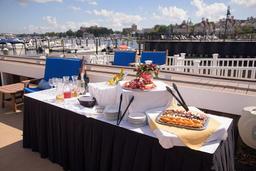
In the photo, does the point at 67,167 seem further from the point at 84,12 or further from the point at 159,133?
the point at 84,12

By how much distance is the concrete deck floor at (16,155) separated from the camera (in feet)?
7.99

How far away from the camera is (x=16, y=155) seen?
2678 mm

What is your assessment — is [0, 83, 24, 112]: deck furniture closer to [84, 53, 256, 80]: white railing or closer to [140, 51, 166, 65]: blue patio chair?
[140, 51, 166, 65]: blue patio chair

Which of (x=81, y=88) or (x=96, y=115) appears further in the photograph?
(x=81, y=88)

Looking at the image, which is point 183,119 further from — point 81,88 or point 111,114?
point 81,88

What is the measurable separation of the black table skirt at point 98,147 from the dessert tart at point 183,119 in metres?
0.19

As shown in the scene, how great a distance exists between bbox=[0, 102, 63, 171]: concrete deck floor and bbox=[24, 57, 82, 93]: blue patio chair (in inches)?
29.3

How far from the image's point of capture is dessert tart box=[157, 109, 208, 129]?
5.11ft

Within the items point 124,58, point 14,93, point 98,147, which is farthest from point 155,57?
point 98,147

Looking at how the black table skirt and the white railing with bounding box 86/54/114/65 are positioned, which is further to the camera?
the white railing with bounding box 86/54/114/65

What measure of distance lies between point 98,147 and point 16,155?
1.41m

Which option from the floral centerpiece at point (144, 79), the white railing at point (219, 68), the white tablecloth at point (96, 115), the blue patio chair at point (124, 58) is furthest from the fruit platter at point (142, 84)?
the blue patio chair at point (124, 58)

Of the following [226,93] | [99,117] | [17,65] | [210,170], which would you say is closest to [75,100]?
[99,117]

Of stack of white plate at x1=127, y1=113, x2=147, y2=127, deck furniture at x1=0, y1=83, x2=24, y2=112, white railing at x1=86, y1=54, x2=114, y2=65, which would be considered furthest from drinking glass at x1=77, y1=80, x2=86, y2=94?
white railing at x1=86, y1=54, x2=114, y2=65
